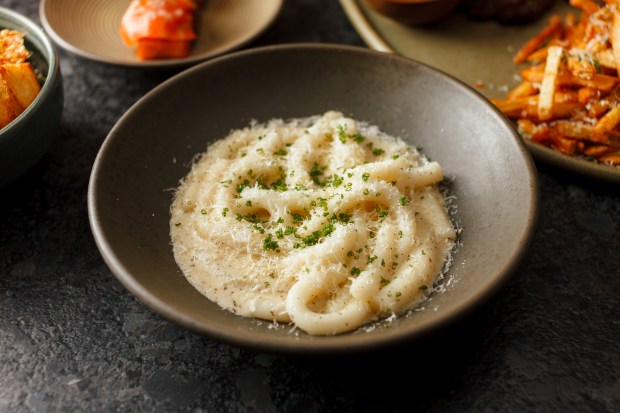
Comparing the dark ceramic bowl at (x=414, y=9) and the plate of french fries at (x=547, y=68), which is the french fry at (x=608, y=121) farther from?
the dark ceramic bowl at (x=414, y=9)

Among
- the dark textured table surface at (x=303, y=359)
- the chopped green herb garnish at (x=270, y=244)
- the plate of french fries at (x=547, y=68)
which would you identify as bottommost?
the dark textured table surface at (x=303, y=359)

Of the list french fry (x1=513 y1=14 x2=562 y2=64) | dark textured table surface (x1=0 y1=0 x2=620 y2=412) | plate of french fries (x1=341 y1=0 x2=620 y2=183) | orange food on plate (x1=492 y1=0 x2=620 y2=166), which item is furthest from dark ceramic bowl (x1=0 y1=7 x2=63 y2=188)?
french fry (x1=513 y1=14 x2=562 y2=64)

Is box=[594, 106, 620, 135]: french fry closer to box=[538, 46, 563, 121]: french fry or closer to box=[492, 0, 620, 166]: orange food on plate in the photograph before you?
box=[492, 0, 620, 166]: orange food on plate

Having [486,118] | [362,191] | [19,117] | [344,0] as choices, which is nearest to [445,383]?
[362,191]

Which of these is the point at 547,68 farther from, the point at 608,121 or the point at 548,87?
the point at 608,121

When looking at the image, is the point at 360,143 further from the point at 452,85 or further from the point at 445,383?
the point at 445,383

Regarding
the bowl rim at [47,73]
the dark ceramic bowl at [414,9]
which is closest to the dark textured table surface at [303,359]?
the bowl rim at [47,73]
